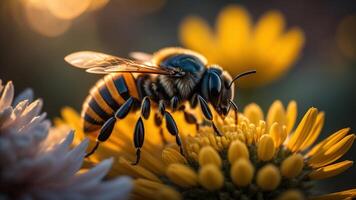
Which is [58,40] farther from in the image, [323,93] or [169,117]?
[169,117]

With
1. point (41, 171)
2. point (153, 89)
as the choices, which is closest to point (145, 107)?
point (153, 89)

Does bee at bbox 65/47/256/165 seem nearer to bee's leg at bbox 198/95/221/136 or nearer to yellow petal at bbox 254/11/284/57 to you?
bee's leg at bbox 198/95/221/136

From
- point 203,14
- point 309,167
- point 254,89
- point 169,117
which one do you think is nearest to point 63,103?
point 254,89

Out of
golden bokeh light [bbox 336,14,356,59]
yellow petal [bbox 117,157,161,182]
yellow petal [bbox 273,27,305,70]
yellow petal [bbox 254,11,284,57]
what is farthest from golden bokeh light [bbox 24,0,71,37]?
yellow petal [bbox 117,157,161,182]

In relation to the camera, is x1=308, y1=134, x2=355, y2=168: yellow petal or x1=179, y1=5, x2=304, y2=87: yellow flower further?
x1=179, y1=5, x2=304, y2=87: yellow flower

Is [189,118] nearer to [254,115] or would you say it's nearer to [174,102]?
[174,102]

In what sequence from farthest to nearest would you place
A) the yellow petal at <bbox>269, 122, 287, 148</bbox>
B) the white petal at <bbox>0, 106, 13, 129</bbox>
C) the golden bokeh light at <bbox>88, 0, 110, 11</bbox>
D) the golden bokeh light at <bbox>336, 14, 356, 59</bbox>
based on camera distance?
the golden bokeh light at <bbox>88, 0, 110, 11</bbox>, the golden bokeh light at <bbox>336, 14, 356, 59</bbox>, the yellow petal at <bbox>269, 122, 287, 148</bbox>, the white petal at <bbox>0, 106, 13, 129</bbox>

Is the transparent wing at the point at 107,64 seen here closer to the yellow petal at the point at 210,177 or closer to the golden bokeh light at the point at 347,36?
the yellow petal at the point at 210,177

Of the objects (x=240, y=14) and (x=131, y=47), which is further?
(x=131, y=47)
